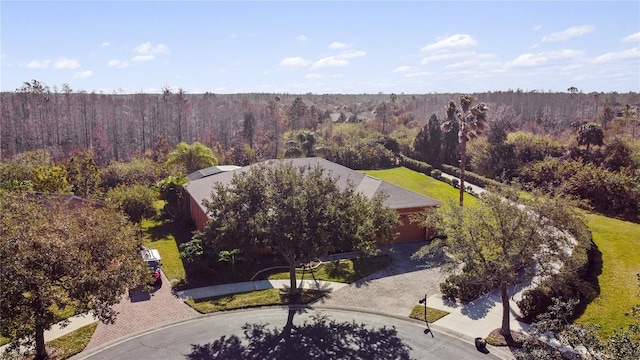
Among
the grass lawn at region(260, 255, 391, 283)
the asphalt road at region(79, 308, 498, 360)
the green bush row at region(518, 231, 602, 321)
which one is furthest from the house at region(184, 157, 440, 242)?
the asphalt road at region(79, 308, 498, 360)

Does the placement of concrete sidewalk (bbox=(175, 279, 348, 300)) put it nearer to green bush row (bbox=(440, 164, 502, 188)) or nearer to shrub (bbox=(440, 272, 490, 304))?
shrub (bbox=(440, 272, 490, 304))

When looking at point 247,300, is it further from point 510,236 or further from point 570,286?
point 570,286

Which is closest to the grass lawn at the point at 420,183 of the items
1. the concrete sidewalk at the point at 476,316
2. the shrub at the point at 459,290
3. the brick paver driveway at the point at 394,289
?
the brick paver driveway at the point at 394,289

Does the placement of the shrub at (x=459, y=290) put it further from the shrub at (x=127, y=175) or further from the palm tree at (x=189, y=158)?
the shrub at (x=127, y=175)

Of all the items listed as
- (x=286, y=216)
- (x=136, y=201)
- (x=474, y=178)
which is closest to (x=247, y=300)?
(x=286, y=216)

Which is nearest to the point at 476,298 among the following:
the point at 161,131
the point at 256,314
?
the point at 256,314

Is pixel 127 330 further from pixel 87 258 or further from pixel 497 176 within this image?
pixel 497 176
